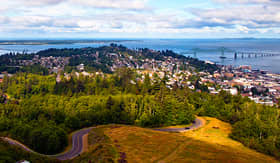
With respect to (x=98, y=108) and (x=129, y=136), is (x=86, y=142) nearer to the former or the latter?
(x=129, y=136)

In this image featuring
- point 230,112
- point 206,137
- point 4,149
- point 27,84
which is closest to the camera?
point 4,149

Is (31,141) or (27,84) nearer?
(31,141)

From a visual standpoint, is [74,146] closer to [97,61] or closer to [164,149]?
[164,149]

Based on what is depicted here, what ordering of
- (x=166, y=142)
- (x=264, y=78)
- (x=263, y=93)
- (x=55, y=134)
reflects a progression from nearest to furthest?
1. (x=166, y=142)
2. (x=55, y=134)
3. (x=263, y=93)
4. (x=264, y=78)

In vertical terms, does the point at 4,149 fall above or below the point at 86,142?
above

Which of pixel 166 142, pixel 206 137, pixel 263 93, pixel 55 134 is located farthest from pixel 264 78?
pixel 55 134

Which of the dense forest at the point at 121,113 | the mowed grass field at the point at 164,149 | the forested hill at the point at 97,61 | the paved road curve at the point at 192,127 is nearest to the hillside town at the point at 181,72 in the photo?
the forested hill at the point at 97,61

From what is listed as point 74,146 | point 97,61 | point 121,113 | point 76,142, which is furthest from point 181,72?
point 74,146
